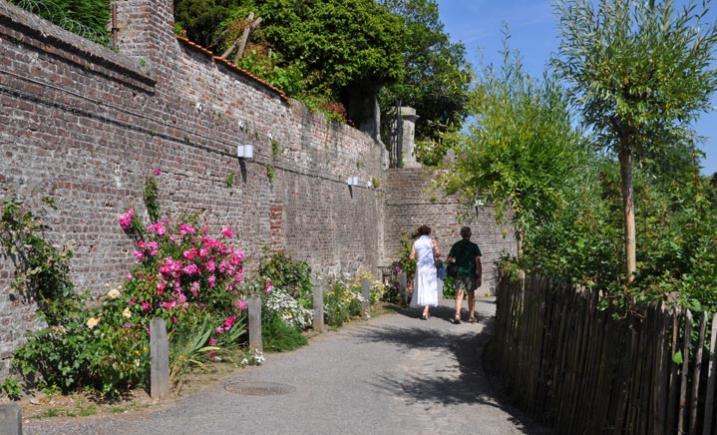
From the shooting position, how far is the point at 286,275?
42.6 feet

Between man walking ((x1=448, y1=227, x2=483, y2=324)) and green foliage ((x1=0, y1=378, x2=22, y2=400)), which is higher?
man walking ((x1=448, y1=227, x2=483, y2=324))

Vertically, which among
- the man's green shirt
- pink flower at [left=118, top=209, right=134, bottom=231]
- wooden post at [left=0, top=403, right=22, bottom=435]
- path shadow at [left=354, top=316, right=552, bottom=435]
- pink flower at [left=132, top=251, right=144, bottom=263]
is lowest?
path shadow at [left=354, top=316, right=552, bottom=435]

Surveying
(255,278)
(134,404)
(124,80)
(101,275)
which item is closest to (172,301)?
(101,275)

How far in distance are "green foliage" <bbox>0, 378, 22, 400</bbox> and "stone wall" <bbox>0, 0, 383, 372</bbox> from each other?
326 millimetres

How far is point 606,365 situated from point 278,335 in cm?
584

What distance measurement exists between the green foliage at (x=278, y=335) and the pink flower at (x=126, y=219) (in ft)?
8.85

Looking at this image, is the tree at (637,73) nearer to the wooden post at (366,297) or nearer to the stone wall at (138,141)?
the stone wall at (138,141)

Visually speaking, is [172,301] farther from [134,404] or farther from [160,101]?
[160,101]

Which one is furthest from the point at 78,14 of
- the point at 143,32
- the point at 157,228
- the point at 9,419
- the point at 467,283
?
the point at 467,283

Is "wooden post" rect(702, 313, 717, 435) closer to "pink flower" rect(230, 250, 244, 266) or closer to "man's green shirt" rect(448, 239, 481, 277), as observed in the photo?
"pink flower" rect(230, 250, 244, 266)

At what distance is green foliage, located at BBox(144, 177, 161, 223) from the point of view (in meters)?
9.15

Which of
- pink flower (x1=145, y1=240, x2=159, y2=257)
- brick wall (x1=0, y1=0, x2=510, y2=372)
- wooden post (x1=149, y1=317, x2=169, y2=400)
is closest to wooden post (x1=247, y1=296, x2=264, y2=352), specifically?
pink flower (x1=145, y1=240, x2=159, y2=257)

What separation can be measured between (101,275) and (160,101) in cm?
248

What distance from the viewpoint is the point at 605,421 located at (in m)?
5.45
